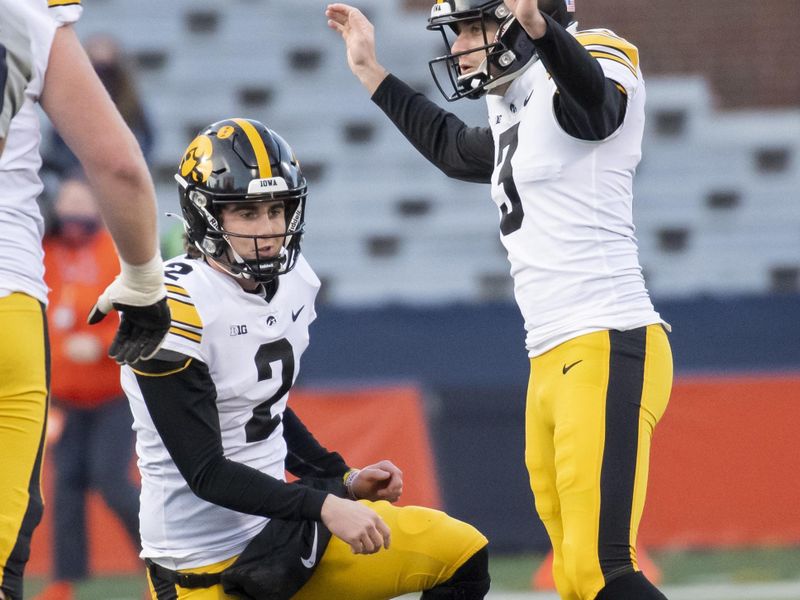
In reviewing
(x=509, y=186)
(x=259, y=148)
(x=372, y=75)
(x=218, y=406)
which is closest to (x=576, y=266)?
(x=509, y=186)

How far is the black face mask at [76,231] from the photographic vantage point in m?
5.70

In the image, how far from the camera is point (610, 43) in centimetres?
360

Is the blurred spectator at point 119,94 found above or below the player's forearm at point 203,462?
above

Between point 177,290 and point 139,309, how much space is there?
1.72ft

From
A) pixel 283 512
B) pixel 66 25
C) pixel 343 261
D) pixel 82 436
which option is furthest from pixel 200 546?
pixel 343 261

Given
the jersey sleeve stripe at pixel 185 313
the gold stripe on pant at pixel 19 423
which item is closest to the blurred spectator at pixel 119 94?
the jersey sleeve stripe at pixel 185 313

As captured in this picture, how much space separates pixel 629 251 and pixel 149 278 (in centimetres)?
144

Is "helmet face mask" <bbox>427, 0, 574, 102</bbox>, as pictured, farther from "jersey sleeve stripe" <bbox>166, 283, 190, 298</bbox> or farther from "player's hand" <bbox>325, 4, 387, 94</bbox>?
"jersey sleeve stripe" <bbox>166, 283, 190, 298</bbox>

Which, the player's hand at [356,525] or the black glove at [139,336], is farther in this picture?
the player's hand at [356,525]

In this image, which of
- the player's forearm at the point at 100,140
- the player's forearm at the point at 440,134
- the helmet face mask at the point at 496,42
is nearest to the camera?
Result: the player's forearm at the point at 100,140

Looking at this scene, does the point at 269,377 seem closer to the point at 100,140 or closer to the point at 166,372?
the point at 166,372

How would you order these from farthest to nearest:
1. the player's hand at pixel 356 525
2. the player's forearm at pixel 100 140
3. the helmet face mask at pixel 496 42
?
the helmet face mask at pixel 496 42 → the player's hand at pixel 356 525 → the player's forearm at pixel 100 140

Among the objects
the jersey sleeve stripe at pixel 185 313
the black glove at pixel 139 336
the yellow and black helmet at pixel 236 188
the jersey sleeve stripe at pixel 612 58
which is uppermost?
the jersey sleeve stripe at pixel 612 58

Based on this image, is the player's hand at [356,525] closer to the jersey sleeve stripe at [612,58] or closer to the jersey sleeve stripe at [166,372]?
the jersey sleeve stripe at [166,372]
